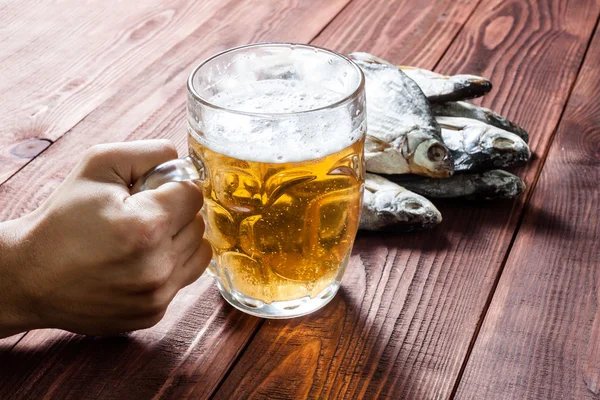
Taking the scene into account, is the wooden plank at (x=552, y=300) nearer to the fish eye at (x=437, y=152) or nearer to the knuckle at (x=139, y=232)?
the fish eye at (x=437, y=152)

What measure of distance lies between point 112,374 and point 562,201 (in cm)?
63

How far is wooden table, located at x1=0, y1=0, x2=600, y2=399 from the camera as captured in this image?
2.63 feet

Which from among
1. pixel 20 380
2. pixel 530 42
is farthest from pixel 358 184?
pixel 530 42

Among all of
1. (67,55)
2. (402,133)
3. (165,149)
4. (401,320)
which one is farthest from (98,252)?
(67,55)

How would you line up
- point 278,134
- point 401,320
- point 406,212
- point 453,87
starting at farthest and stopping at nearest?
point 453,87, point 406,212, point 401,320, point 278,134

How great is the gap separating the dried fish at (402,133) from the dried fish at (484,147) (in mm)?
39

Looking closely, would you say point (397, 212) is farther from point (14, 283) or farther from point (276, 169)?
point (14, 283)

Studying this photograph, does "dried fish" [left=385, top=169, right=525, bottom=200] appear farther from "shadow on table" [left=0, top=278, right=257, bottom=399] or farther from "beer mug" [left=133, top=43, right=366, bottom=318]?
"shadow on table" [left=0, top=278, right=257, bottom=399]

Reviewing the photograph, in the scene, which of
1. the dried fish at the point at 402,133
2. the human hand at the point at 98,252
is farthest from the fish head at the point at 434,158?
the human hand at the point at 98,252

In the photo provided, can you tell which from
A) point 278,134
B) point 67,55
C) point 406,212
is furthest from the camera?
point 67,55

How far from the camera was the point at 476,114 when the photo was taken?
3.87 feet

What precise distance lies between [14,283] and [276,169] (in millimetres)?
290

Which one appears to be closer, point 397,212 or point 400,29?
point 397,212

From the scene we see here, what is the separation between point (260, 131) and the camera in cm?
77
